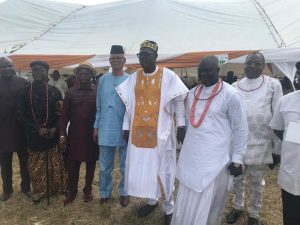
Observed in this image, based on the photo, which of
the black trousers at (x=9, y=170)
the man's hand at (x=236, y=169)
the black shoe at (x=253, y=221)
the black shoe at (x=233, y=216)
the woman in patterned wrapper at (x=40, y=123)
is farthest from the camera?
the black trousers at (x=9, y=170)

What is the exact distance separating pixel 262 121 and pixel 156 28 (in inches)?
221

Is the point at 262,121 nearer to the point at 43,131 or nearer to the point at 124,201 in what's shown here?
the point at 124,201

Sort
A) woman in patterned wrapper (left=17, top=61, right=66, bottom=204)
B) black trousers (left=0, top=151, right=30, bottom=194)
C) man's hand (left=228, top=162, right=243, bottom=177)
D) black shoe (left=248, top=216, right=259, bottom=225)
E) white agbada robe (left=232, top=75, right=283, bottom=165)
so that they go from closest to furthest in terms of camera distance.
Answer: man's hand (left=228, top=162, right=243, bottom=177) → white agbada robe (left=232, top=75, right=283, bottom=165) → black shoe (left=248, top=216, right=259, bottom=225) → woman in patterned wrapper (left=17, top=61, right=66, bottom=204) → black trousers (left=0, top=151, right=30, bottom=194)

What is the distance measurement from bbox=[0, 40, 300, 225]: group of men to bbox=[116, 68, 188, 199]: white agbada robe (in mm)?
10

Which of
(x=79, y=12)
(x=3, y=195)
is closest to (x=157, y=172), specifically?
(x=3, y=195)

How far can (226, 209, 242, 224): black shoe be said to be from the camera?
3.96 m

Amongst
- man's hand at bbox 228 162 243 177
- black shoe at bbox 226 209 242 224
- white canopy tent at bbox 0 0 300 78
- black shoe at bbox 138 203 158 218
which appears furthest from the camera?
white canopy tent at bbox 0 0 300 78

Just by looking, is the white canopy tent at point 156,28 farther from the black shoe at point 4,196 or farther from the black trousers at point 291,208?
the black trousers at point 291,208

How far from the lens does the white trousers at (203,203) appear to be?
308 cm

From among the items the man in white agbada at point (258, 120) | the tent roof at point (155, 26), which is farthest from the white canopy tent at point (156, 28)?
the man in white agbada at point (258, 120)

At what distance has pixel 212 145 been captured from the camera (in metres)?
3.06

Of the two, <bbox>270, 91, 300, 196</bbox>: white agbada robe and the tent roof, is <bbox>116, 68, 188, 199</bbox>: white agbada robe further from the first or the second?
the tent roof

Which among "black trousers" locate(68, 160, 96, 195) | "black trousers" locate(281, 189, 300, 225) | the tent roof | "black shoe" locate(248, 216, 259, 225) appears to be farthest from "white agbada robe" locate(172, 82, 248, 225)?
the tent roof

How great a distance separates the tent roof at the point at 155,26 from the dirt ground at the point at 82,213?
385cm
